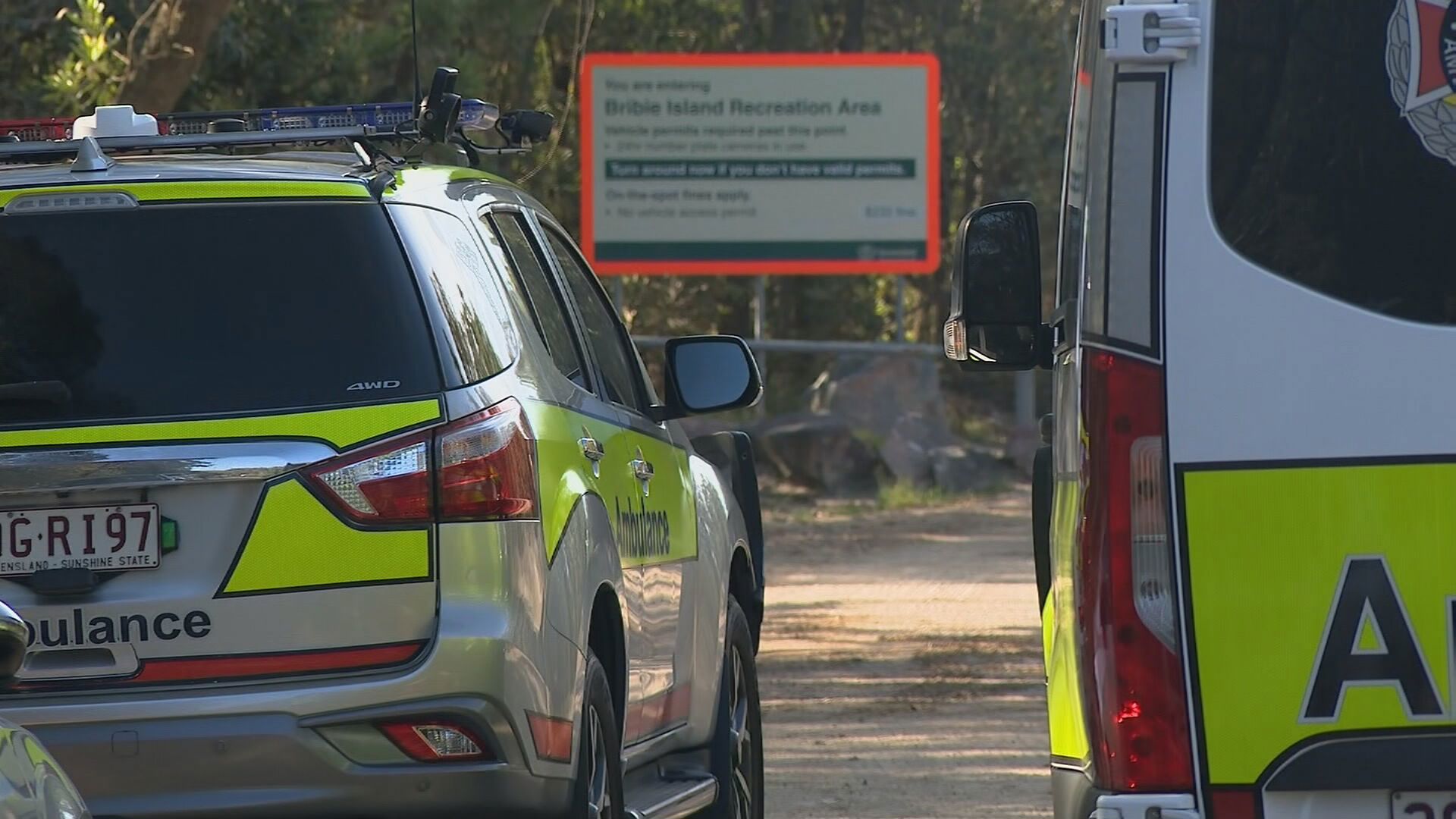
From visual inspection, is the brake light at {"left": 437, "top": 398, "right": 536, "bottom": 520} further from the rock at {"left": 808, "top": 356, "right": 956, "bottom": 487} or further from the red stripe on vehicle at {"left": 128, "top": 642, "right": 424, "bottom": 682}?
the rock at {"left": 808, "top": 356, "right": 956, "bottom": 487}

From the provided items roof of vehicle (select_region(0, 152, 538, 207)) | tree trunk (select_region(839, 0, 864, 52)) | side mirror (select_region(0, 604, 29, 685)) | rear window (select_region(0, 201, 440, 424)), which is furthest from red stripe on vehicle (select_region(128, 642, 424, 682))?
tree trunk (select_region(839, 0, 864, 52))

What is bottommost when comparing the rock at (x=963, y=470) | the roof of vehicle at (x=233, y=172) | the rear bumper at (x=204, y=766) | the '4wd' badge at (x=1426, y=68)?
the rock at (x=963, y=470)

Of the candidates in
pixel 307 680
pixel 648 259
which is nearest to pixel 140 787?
pixel 307 680

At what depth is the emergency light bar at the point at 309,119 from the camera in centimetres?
533

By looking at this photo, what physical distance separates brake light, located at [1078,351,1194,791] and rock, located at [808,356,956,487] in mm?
18955

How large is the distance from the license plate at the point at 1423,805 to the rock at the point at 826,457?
Result: 18844 millimetres

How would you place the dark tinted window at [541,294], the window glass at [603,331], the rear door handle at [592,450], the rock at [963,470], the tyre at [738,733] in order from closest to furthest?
the rear door handle at [592,450], the dark tinted window at [541,294], the window glass at [603,331], the tyre at [738,733], the rock at [963,470]

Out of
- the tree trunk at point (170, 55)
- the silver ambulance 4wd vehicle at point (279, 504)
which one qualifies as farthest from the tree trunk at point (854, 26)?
the silver ambulance 4wd vehicle at point (279, 504)

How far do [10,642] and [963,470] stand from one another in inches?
773

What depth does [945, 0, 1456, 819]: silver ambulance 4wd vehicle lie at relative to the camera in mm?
3518

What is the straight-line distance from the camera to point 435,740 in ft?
14.0

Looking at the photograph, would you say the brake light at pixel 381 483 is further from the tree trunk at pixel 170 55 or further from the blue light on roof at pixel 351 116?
the tree trunk at pixel 170 55

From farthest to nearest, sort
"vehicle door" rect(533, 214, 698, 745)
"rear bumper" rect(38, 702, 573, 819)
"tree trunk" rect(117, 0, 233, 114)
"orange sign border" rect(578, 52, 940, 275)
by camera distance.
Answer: "orange sign border" rect(578, 52, 940, 275)
"tree trunk" rect(117, 0, 233, 114)
"vehicle door" rect(533, 214, 698, 745)
"rear bumper" rect(38, 702, 573, 819)

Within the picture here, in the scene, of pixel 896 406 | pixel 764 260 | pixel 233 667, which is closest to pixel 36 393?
pixel 233 667
